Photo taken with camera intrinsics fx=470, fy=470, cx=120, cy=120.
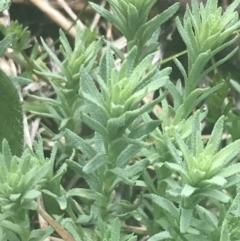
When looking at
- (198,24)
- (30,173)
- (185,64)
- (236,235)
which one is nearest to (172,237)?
(236,235)

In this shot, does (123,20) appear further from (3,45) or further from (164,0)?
(164,0)

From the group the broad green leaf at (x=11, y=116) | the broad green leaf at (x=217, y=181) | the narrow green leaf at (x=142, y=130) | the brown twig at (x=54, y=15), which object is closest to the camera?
the broad green leaf at (x=217, y=181)

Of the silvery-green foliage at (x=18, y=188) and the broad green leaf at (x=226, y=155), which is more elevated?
the broad green leaf at (x=226, y=155)

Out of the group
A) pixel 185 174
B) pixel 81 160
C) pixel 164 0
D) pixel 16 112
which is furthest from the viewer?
pixel 164 0

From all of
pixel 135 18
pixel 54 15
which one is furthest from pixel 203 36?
pixel 54 15

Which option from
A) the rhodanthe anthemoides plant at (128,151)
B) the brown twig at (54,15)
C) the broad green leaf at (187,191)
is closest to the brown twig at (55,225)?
the rhodanthe anthemoides plant at (128,151)

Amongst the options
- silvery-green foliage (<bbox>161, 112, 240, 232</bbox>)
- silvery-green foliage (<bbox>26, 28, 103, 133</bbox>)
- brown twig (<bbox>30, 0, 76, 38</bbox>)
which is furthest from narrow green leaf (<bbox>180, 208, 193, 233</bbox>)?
brown twig (<bbox>30, 0, 76, 38</bbox>)

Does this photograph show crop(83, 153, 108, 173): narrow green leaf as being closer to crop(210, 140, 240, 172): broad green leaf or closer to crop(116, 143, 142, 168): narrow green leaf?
crop(116, 143, 142, 168): narrow green leaf

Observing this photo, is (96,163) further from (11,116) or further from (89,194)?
(11,116)

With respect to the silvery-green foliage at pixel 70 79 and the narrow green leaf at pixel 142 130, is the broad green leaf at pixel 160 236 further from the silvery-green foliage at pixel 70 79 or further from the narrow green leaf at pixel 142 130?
the silvery-green foliage at pixel 70 79
